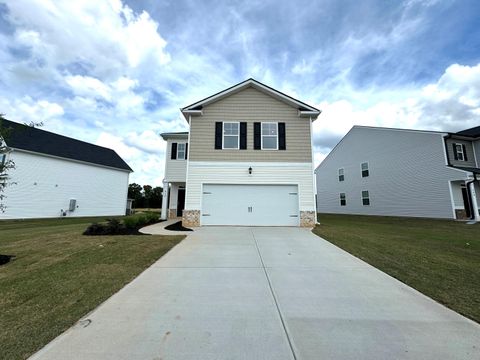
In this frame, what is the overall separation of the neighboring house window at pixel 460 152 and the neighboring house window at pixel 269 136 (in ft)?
49.1

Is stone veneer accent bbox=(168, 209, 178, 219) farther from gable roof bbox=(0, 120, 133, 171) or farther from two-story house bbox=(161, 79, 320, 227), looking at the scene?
gable roof bbox=(0, 120, 133, 171)

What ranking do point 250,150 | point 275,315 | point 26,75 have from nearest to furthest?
point 275,315 < point 26,75 < point 250,150

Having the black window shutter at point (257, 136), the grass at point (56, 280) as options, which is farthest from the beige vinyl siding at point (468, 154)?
the grass at point (56, 280)

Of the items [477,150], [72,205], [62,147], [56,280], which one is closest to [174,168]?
[72,205]

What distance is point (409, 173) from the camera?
16.9 meters

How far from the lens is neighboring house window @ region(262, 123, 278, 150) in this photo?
36.5 feet

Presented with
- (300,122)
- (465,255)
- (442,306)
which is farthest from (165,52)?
(465,255)

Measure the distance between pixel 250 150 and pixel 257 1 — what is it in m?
6.62

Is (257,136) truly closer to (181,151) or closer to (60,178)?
(181,151)

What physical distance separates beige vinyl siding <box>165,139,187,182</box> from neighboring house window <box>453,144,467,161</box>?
20.1 metres

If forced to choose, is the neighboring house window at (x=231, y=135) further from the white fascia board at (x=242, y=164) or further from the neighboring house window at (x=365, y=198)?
the neighboring house window at (x=365, y=198)

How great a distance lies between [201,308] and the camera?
2.89 m

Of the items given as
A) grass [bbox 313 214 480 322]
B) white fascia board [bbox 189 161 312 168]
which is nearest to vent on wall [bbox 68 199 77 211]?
white fascia board [bbox 189 161 312 168]

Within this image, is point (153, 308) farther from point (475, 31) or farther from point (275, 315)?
point (475, 31)
